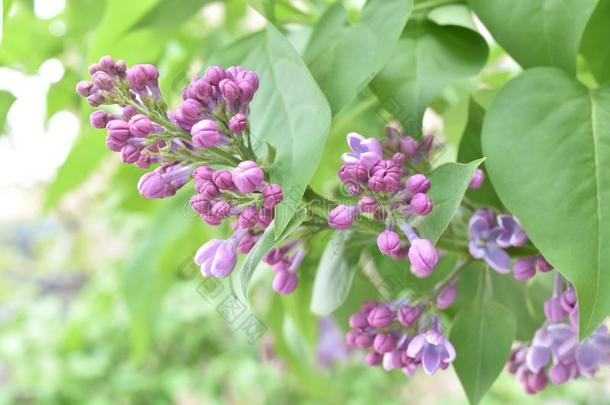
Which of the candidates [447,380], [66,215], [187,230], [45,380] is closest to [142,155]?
[187,230]

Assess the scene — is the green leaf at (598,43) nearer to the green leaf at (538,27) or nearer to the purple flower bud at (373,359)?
the green leaf at (538,27)

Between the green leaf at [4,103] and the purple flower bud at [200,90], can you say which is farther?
the green leaf at [4,103]

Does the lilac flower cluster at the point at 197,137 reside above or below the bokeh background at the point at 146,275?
above

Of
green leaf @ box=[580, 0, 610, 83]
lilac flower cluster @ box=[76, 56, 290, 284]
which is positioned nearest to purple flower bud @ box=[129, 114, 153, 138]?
lilac flower cluster @ box=[76, 56, 290, 284]

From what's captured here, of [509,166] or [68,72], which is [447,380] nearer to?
[68,72]

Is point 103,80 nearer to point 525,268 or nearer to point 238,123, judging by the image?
point 238,123

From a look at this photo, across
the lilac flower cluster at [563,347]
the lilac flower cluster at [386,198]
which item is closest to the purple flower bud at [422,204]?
the lilac flower cluster at [386,198]

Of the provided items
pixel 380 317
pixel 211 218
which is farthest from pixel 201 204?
pixel 380 317

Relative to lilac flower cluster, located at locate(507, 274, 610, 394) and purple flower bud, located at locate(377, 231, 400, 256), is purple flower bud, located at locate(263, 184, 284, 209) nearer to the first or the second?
purple flower bud, located at locate(377, 231, 400, 256)
